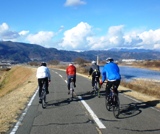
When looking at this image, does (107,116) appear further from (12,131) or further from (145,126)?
(12,131)

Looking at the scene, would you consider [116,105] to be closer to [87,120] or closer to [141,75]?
Answer: [87,120]

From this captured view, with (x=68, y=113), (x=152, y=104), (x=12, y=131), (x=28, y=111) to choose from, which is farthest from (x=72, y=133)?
(x=152, y=104)

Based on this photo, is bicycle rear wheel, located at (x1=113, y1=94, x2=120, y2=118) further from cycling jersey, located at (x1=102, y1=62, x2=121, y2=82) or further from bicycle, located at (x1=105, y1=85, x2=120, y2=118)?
cycling jersey, located at (x1=102, y1=62, x2=121, y2=82)

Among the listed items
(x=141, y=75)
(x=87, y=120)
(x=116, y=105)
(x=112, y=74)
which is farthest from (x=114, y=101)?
(x=141, y=75)

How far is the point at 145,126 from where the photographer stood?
834cm

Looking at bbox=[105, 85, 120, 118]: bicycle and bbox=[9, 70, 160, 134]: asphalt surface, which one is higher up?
bbox=[105, 85, 120, 118]: bicycle

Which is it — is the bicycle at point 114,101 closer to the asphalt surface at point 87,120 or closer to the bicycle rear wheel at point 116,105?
the bicycle rear wheel at point 116,105

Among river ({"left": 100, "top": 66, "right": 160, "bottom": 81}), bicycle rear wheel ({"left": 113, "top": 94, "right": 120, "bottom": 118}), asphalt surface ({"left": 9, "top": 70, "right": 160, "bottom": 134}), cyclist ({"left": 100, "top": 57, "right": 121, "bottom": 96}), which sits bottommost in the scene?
river ({"left": 100, "top": 66, "right": 160, "bottom": 81})

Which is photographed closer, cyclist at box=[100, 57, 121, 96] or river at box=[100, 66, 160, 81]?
cyclist at box=[100, 57, 121, 96]

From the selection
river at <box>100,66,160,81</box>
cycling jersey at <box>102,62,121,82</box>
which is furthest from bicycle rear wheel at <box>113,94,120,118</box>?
river at <box>100,66,160,81</box>

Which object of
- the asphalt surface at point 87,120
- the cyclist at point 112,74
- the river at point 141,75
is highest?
the cyclist at point 112,74

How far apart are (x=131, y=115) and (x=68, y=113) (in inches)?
90.7

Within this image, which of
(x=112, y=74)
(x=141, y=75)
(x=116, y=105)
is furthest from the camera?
(x=141, y=75)

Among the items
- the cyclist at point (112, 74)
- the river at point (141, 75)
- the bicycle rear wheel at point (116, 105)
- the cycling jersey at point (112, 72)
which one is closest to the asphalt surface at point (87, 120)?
the bicycle rear wheel at point (116, 105)
